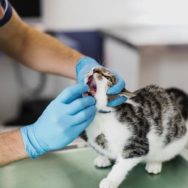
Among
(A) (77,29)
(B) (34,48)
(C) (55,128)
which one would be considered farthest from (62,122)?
(A) (77,29)

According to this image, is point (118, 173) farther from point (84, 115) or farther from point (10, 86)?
point (10, 86)

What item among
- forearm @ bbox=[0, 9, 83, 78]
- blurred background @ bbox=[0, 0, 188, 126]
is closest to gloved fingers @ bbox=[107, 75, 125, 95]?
forearm @ bbox=[0, 9, 83, 78]

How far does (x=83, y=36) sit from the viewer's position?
290cm

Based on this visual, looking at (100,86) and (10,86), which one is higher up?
(100,86)

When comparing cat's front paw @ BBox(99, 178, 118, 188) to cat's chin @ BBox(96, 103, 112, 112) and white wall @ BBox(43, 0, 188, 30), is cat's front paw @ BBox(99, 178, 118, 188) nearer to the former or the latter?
cat's chin @ BBox(96, 103, 112, 112)

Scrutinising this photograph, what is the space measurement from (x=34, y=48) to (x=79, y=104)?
1.97ft

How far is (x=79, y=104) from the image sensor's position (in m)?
0.84

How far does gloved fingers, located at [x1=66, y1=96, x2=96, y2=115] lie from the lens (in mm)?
832

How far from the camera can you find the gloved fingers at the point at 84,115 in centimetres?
84

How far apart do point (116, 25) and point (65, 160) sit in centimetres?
192

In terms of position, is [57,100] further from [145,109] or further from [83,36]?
[83,36]

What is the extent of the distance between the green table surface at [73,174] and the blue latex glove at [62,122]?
→ 0.38ft

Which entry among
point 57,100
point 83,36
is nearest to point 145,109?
point 57,100

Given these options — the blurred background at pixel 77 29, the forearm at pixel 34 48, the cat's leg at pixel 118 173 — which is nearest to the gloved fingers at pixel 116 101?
the cat's leg at pixel 118 173
